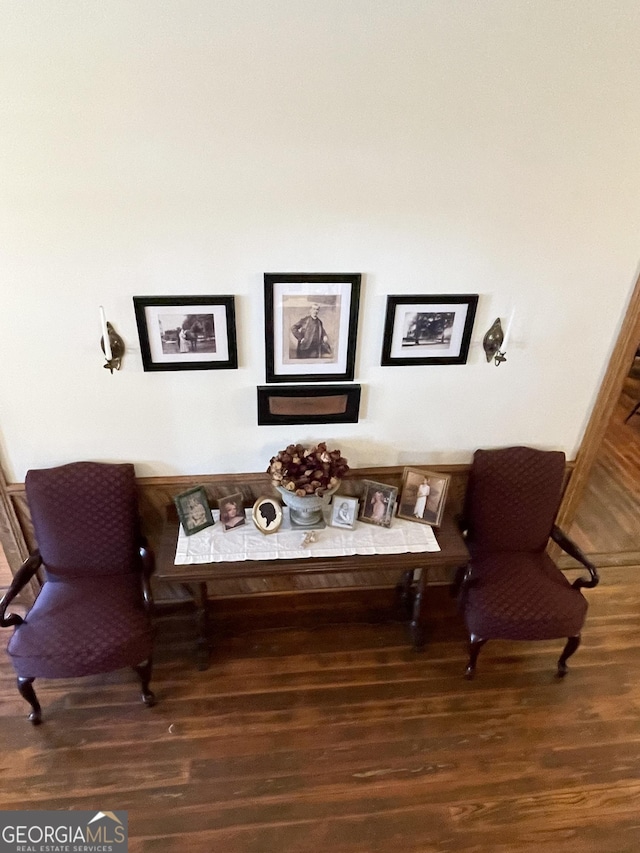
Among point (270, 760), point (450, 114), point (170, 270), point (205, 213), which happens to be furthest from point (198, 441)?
point (450, 114)

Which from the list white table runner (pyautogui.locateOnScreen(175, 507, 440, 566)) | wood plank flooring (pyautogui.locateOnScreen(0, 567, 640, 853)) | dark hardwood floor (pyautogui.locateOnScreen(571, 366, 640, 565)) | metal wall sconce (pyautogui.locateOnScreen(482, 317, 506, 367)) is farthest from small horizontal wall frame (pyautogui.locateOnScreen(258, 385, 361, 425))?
dark hardwood floor (pyautogui.locateOnScreen(571, 366, 640, 565))

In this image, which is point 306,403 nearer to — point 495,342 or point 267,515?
point 267,515

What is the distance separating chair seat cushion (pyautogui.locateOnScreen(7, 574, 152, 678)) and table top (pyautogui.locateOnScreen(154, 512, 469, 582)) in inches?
10.4

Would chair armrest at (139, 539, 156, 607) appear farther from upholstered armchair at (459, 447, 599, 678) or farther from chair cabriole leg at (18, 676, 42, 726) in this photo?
upholstered armchair at (459, 447, 599, 678)

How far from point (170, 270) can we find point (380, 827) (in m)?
2.45

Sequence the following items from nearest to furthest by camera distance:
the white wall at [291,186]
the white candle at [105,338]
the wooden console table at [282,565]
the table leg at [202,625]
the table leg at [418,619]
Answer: the white wall at [291,186], the white candle at [105,338], the wooden console table at [282,565], the table leg at [202,625], the table leg at [418,619]

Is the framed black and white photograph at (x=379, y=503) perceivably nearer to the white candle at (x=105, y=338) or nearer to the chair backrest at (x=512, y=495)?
the chair backrest at (x=512, y=495)

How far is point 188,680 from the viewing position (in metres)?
2.78

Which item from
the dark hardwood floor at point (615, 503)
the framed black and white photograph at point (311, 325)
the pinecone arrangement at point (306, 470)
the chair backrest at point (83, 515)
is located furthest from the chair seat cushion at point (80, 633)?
the dark hardwood floor at point (615, 503)

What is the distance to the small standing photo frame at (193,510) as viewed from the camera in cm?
258

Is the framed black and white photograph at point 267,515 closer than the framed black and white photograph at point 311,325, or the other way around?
the framed black and white photograph at point 311,325

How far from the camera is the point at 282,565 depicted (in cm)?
249

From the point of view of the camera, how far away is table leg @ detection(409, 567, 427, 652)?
283cm

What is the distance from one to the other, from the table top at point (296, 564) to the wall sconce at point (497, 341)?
0.91 metres
